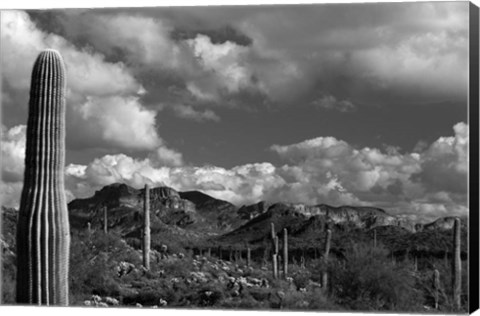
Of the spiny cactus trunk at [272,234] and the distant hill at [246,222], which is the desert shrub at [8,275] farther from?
the spiny cactus trunk at [272,234]

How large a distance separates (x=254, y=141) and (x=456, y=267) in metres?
4.25

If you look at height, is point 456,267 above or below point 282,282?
above

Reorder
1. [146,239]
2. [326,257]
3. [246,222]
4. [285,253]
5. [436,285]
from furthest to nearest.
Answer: [146,239], [285,253], [246,222], [326,257], [436,285]

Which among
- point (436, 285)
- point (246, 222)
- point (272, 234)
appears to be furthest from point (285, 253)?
point (436, 285)

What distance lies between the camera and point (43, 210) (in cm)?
2033

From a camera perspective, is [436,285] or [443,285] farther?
[436,285]

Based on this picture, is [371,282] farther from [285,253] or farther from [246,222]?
[246,222]

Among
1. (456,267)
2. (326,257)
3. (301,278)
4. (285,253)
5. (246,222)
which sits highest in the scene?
(246,222)

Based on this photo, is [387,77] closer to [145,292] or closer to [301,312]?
[301,312]

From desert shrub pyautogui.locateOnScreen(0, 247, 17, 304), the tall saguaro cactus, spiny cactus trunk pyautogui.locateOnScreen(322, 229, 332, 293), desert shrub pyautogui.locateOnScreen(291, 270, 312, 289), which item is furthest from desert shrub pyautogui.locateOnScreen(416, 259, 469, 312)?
desert shrub pyautogui.locateOnScreen(0, 247, 17, 304)

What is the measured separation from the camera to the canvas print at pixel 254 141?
19.8m

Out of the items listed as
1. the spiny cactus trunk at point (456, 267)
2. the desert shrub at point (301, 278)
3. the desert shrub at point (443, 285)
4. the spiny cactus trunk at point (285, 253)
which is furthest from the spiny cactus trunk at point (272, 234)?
the spiny cactus trunk at point (456, 267)

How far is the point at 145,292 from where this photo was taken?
2192 cm

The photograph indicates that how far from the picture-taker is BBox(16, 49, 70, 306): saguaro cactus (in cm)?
2028
